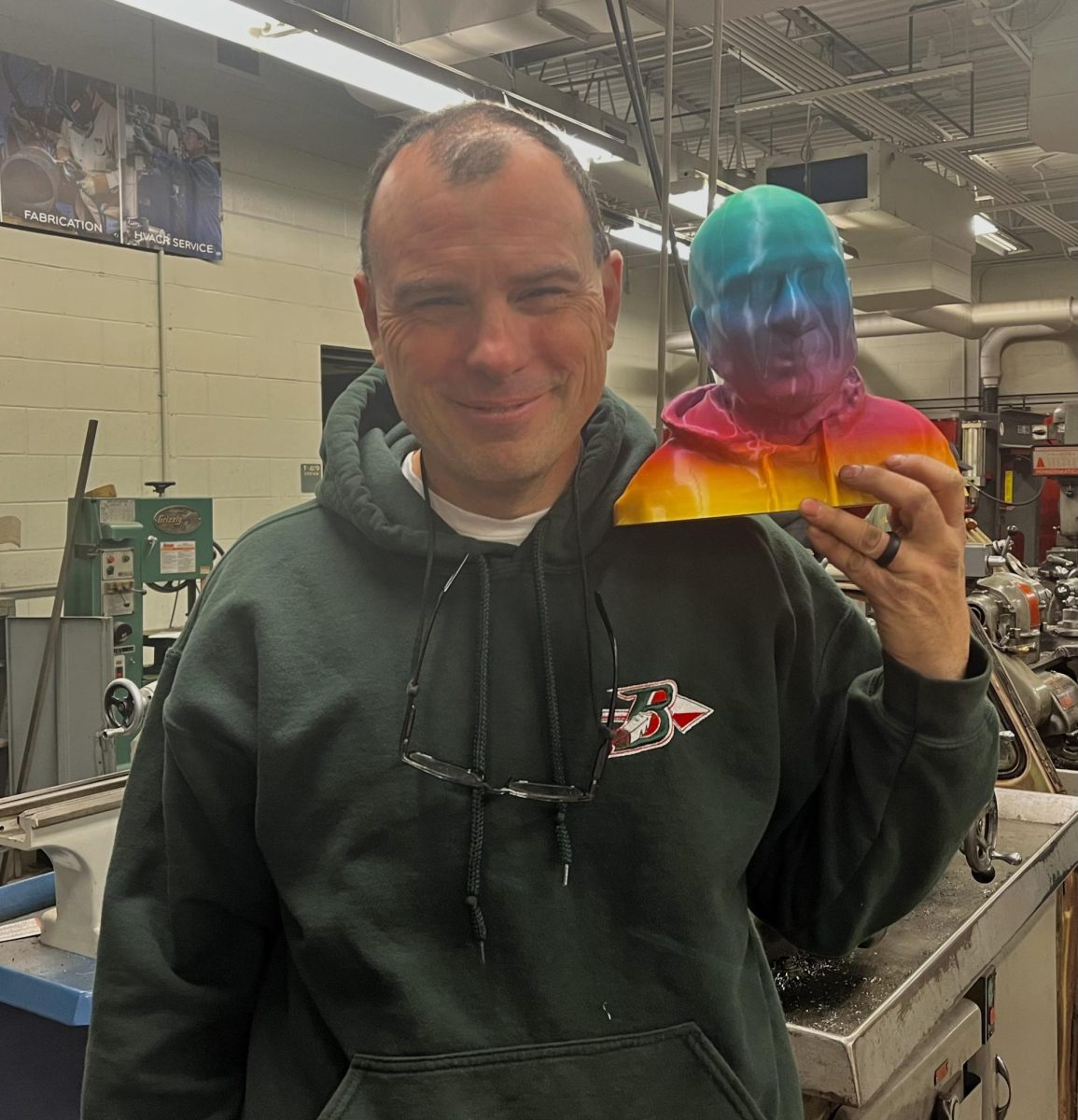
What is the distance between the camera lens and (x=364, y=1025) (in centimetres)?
91

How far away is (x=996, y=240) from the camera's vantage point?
8.56 m

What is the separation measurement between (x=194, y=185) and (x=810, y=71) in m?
2.89

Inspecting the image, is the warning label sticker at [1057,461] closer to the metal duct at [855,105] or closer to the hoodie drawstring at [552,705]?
the metal duct at [855,105]

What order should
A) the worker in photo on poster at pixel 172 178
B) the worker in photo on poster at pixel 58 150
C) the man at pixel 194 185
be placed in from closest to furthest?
the worker in photo on poster at pixel 58 150 → the worker in photo on poster at pixel 172 178 → the man at pixel 194 185

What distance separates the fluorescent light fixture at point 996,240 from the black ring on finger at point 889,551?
23.5 ft

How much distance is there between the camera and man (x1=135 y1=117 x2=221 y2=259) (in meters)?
5.04

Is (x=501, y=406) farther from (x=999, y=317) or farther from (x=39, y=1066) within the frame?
(x=999, y=317)

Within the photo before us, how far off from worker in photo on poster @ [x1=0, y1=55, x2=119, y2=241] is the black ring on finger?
4.50m

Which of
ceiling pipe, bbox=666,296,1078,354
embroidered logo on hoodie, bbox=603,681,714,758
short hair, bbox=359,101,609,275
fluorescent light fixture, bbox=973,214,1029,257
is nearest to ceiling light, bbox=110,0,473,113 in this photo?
short hair, bbox=359,101,609,275

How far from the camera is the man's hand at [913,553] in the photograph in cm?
85

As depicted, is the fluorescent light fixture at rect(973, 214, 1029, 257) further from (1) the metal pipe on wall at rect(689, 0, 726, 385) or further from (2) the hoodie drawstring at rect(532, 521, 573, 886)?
(2) the hoodie drawstring at rect(532, 521, 573, 886)

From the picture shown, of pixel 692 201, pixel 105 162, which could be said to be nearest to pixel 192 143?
pixel 105 162

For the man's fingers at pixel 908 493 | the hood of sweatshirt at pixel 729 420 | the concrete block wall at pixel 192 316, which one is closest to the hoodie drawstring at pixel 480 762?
the hood of sweatshirt at pixel 729 420

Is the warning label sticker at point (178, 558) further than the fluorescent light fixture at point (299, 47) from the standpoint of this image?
Yes
